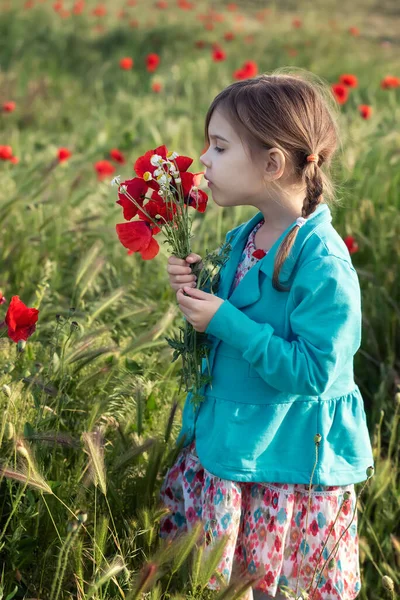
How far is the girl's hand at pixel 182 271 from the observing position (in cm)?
174

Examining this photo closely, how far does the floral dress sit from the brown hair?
188mm

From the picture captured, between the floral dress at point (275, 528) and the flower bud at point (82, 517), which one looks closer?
the flower bud at point (82, 517)

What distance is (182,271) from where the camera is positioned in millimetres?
1739

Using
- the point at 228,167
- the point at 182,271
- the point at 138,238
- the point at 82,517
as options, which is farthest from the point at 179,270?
the point at 82,517

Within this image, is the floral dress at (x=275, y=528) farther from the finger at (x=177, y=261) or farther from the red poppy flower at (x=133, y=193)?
the red poppy flower at (x=133, y=193)

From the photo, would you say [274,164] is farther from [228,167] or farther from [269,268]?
[269,268]

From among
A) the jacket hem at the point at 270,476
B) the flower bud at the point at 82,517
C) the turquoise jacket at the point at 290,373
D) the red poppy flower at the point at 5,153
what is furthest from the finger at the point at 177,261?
the red poppy flower at the point at 5,153

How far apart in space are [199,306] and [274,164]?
35 cm

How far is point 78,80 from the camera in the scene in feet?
24.0

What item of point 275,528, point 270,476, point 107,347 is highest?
point 107,347

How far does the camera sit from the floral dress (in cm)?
177

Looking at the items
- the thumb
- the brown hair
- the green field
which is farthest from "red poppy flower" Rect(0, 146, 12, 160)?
the thumb

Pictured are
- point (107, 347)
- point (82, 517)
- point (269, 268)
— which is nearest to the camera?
point (82, 517)

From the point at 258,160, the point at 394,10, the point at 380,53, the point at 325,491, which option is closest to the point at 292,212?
the point at 258,160
